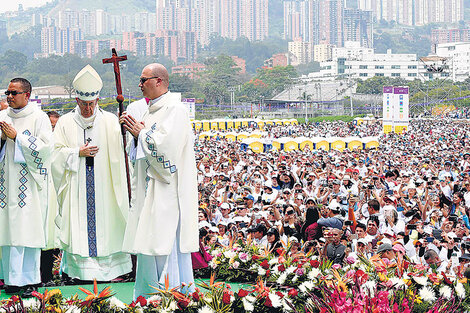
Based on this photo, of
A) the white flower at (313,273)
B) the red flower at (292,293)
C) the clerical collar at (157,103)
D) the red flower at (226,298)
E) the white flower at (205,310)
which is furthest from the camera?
the white flower at (313,273)

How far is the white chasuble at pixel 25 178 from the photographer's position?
6215 millimetres

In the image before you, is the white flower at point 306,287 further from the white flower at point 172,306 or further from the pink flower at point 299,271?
the white flower at point 172,306

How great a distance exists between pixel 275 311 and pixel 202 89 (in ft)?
327

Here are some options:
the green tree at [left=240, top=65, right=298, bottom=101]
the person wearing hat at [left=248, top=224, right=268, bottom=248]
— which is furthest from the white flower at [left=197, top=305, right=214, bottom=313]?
the green tree at [left=240, top=65, right=298, bottom=101]

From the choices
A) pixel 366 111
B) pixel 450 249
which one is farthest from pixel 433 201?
pixel 366 111

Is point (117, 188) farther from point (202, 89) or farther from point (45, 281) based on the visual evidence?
point (202, 89)

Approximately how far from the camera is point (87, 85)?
6.45 meters

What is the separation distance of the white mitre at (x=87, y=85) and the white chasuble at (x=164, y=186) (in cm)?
95

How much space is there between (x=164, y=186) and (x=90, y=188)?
127 centimetres

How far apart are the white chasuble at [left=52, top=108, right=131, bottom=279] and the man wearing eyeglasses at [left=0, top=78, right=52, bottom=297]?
0.18 meters

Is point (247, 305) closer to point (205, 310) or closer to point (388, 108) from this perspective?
point (205, 310)

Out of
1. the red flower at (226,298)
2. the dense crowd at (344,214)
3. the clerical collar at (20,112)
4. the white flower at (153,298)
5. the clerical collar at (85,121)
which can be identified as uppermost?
the clerical collar at (20,112)

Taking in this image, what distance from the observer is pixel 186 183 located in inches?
221

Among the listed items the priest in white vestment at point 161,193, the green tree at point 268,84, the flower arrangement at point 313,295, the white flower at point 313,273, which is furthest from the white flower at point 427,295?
the green tree at point 268,84
